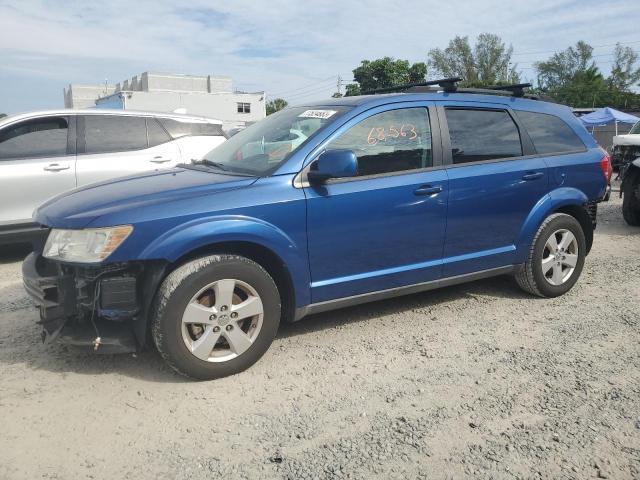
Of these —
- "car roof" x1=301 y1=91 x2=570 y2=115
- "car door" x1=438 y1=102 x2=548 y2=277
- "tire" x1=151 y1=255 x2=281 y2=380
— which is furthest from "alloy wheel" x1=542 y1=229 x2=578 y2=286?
"tire" x1=151 y1=255 x2=281 y2=380

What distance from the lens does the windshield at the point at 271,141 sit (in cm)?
366

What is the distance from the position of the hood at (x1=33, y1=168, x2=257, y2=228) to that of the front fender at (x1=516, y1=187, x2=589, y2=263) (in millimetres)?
2359

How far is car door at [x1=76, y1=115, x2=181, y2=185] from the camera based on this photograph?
6281mm

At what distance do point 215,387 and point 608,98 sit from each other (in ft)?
187

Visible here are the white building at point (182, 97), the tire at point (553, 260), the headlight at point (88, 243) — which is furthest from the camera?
the white building at point (182, 97)

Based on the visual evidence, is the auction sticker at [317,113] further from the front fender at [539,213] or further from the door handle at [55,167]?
the door handle at [55,167]

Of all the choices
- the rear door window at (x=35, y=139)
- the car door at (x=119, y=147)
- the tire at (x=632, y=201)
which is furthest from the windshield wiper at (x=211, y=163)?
the tire at (x=632, y=201)

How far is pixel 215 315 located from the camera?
10.4 ft

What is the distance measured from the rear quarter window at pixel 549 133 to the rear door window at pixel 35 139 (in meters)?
4.92

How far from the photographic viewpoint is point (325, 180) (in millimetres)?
3502

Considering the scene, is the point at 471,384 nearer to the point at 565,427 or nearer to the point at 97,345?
the point at 565,427

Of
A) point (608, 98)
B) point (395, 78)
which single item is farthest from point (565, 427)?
point (608, 98)

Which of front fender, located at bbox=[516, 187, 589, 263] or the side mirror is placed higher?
the side mirror

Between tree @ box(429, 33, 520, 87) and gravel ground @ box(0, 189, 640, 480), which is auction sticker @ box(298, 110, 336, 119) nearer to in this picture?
gravel ground @ box(0, 189, 640, 480)
